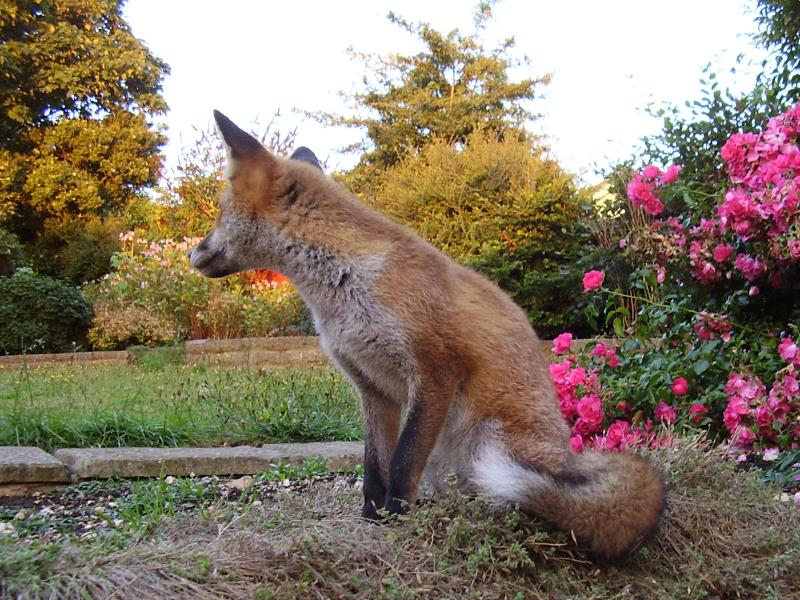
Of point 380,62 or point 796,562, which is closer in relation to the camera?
point 796,562

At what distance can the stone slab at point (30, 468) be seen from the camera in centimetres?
392

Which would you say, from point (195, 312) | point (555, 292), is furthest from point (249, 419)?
Result: point (195, 312)

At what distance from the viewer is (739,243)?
466 cm

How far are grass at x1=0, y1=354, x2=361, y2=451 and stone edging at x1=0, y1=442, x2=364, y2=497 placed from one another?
1.28 ft

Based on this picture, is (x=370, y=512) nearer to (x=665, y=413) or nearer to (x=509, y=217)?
(x=665, y=413)

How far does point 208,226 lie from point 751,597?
13.9 m

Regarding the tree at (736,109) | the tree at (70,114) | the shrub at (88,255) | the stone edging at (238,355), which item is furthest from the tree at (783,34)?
the tree at (70,114)

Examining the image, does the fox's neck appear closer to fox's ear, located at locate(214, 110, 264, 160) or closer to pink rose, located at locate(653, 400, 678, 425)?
fox's ear, located at locate(214, 110, 264, 160)

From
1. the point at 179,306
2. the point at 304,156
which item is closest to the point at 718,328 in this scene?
the point at 304,156

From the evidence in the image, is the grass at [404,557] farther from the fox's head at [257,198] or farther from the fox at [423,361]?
the fox's head at [257,198]

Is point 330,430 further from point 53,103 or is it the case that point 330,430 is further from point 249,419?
point 53,103

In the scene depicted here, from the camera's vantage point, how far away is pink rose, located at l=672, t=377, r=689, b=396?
14.5ft

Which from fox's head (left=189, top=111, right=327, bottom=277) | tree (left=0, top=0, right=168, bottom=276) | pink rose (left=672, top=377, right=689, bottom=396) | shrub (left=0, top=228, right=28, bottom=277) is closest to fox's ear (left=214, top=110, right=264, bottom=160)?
fox's head (left=189, top=111, right=327, bottom=277)

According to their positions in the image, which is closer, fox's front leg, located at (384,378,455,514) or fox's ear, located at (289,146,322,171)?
fox's front leg, located at (384,378,455,514)
